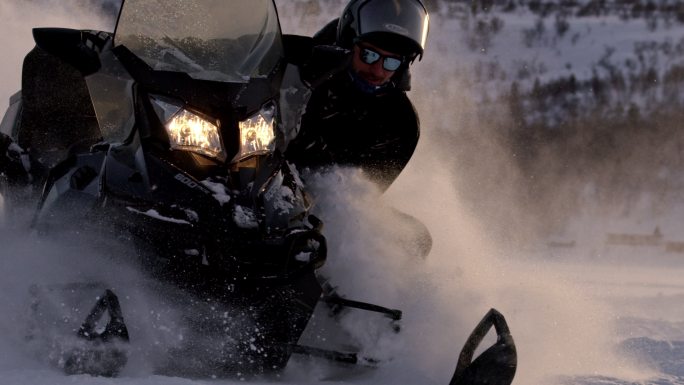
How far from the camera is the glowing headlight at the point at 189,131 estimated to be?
11.3ft

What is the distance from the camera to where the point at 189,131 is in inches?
137

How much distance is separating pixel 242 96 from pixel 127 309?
84cm

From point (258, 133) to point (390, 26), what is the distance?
1.63m

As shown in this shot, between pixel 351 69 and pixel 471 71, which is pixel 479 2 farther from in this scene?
pixel 351 69

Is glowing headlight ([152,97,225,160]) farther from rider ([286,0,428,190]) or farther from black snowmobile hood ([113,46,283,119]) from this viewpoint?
rider ([286,0,428,190])

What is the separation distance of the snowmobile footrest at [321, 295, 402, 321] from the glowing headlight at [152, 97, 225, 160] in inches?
37.7

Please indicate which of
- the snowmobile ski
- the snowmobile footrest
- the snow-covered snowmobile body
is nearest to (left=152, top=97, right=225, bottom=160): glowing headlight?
the snow-covered snowmobile body

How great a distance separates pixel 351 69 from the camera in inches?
199

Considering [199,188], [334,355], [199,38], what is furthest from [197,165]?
[334,355]

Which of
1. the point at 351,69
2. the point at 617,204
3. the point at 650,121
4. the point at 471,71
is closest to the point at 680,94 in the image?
the point at 650,121

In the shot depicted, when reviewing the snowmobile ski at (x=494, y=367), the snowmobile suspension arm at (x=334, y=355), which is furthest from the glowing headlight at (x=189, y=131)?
the snowmobile ski at (x=494, y=367)

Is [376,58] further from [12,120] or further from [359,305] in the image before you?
[12,120]

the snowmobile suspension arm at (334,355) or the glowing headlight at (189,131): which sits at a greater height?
the glowing headlight at (189,131)

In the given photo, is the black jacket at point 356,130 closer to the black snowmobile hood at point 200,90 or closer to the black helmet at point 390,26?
the black helmet at point 390,26
